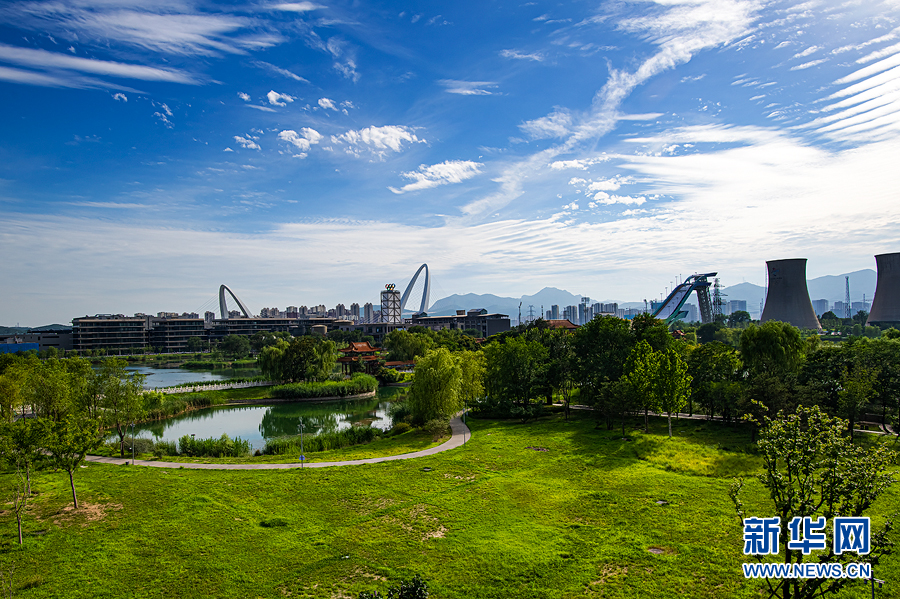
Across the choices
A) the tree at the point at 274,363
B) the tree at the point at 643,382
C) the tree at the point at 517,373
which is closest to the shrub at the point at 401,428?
the tree at the point at 517,373

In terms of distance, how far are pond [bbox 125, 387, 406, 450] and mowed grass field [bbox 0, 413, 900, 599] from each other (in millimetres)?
13995

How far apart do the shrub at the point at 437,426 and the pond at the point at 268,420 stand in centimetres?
571

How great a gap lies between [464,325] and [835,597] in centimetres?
11482

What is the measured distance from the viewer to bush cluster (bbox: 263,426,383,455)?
93.5 ft

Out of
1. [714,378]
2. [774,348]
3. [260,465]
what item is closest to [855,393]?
[714,378]

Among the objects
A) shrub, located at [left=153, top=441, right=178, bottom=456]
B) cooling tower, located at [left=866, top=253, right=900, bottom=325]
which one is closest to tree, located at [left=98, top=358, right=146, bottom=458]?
shrub, located at [left=153, top=441, right=178, bottom=456]

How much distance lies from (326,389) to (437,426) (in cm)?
2565

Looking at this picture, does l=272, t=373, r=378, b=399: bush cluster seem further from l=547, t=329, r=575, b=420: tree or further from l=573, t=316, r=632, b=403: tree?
l=573, t=316, r=632, b=403: tree

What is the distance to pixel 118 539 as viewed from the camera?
47.5ft

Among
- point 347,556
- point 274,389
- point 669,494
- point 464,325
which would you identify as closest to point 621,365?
point 669,494

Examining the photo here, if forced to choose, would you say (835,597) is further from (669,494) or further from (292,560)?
(292,560)

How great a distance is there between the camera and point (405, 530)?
15070 millimetres

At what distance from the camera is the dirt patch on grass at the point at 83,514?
16.0m

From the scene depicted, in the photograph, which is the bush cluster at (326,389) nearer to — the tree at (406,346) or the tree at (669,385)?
the tree at (406,346)
